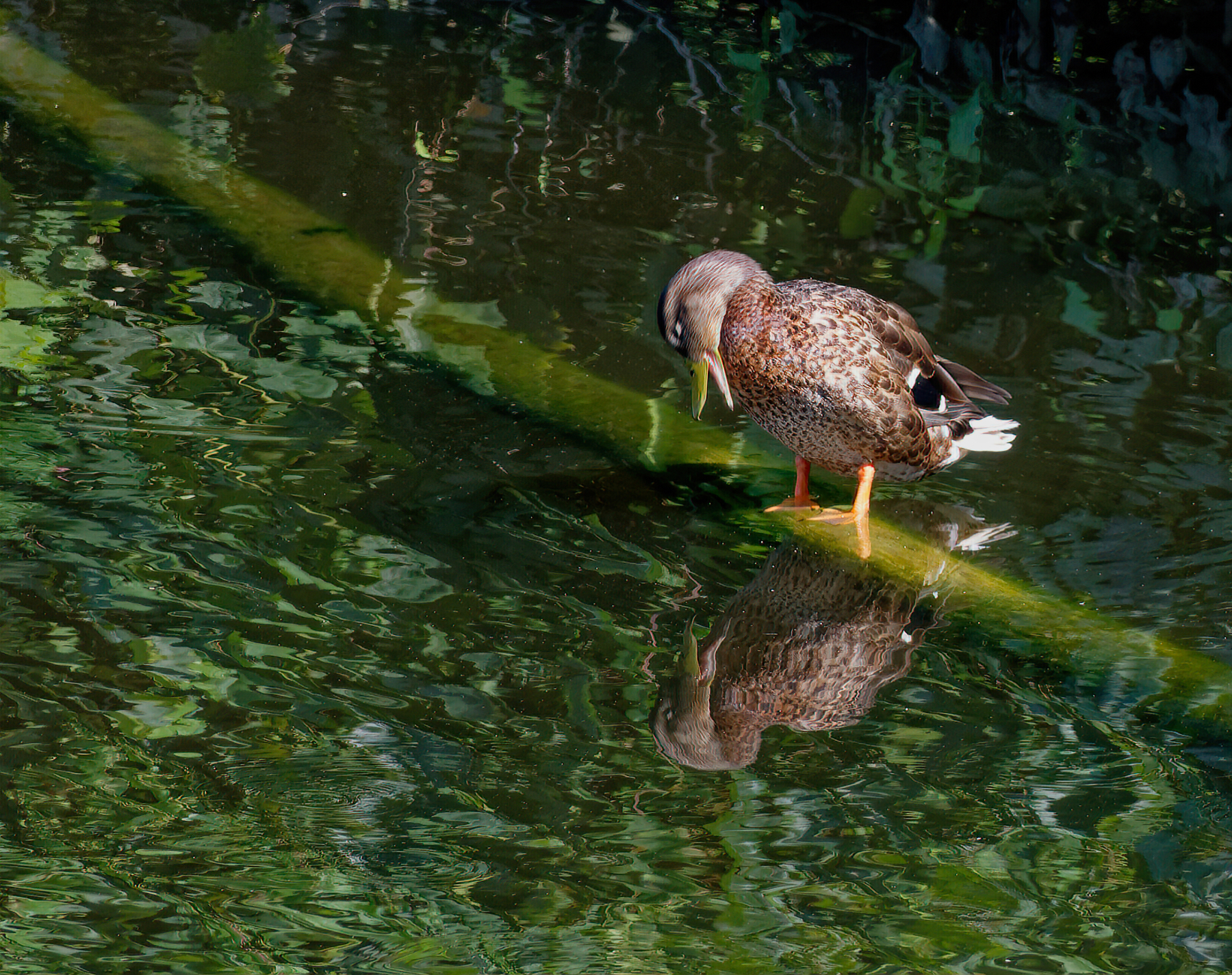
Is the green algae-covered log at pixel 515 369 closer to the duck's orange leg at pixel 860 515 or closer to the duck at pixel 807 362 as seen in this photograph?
the duck's orange leg at pixel 860 515

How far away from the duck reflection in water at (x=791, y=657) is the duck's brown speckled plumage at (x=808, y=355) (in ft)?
1.07

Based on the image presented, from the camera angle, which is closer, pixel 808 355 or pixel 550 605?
pixel 550 605

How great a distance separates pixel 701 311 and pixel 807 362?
1.05 feet

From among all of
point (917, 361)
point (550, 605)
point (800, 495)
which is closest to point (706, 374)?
point (800, 495)

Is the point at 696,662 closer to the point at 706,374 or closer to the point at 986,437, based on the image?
the point at 706,374

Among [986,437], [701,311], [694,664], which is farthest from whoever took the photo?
[986,437]

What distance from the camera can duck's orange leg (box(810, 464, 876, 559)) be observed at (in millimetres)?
3924

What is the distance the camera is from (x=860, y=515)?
4047 millimetres

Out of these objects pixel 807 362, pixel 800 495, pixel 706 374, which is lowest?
pixel 800 495

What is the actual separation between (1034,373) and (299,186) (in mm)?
3248

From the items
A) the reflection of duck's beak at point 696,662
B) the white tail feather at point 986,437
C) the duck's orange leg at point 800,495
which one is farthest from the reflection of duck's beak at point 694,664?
the white tail feather at point 986,437

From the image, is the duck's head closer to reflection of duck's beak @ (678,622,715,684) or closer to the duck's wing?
the duck's wing

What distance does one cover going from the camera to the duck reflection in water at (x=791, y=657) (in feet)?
10.1

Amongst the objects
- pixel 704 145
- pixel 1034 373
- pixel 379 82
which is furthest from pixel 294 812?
pixel 379 82
